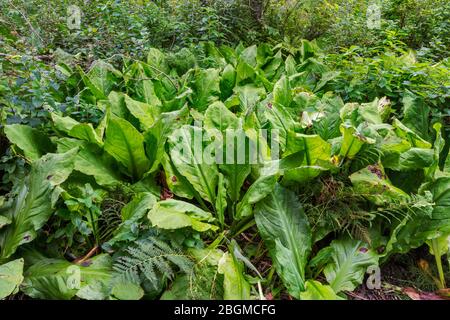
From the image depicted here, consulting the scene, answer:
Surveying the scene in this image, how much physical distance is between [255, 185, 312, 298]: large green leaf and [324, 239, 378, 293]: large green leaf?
0.47ft

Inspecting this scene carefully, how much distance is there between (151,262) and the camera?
1649 millimetres

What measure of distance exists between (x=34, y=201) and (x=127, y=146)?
22.4 inches

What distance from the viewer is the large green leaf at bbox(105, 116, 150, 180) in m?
2.05

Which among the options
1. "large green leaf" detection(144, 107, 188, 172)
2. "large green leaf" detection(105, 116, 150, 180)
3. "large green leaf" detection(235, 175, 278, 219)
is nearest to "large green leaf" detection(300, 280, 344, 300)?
"large green leaf" detection(235, 175, 278, 219)

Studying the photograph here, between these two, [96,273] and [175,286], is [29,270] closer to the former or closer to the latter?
[96,273]

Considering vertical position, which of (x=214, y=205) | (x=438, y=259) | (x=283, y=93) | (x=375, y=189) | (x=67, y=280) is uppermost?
(x=283, y=93)

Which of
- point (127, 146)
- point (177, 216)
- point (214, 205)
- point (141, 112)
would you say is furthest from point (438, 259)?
point (141, 112)

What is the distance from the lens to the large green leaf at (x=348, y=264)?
5.92 ft

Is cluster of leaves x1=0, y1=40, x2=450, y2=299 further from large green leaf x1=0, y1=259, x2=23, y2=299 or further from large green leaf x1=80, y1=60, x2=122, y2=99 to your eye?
large green leaf x1=80, y1=60, x2=122, y2=99

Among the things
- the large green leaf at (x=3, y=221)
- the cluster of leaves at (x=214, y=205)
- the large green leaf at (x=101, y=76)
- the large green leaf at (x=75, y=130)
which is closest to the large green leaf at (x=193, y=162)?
the cluster of leaves at (x=214, y=205)

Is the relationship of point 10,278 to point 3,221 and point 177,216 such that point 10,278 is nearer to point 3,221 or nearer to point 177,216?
point 3,221

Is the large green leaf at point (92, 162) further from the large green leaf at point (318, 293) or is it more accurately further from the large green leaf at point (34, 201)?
the large green leaf at point (318, 293)

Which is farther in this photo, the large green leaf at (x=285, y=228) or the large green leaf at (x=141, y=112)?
the large green leaf at (x=141, y=112)
